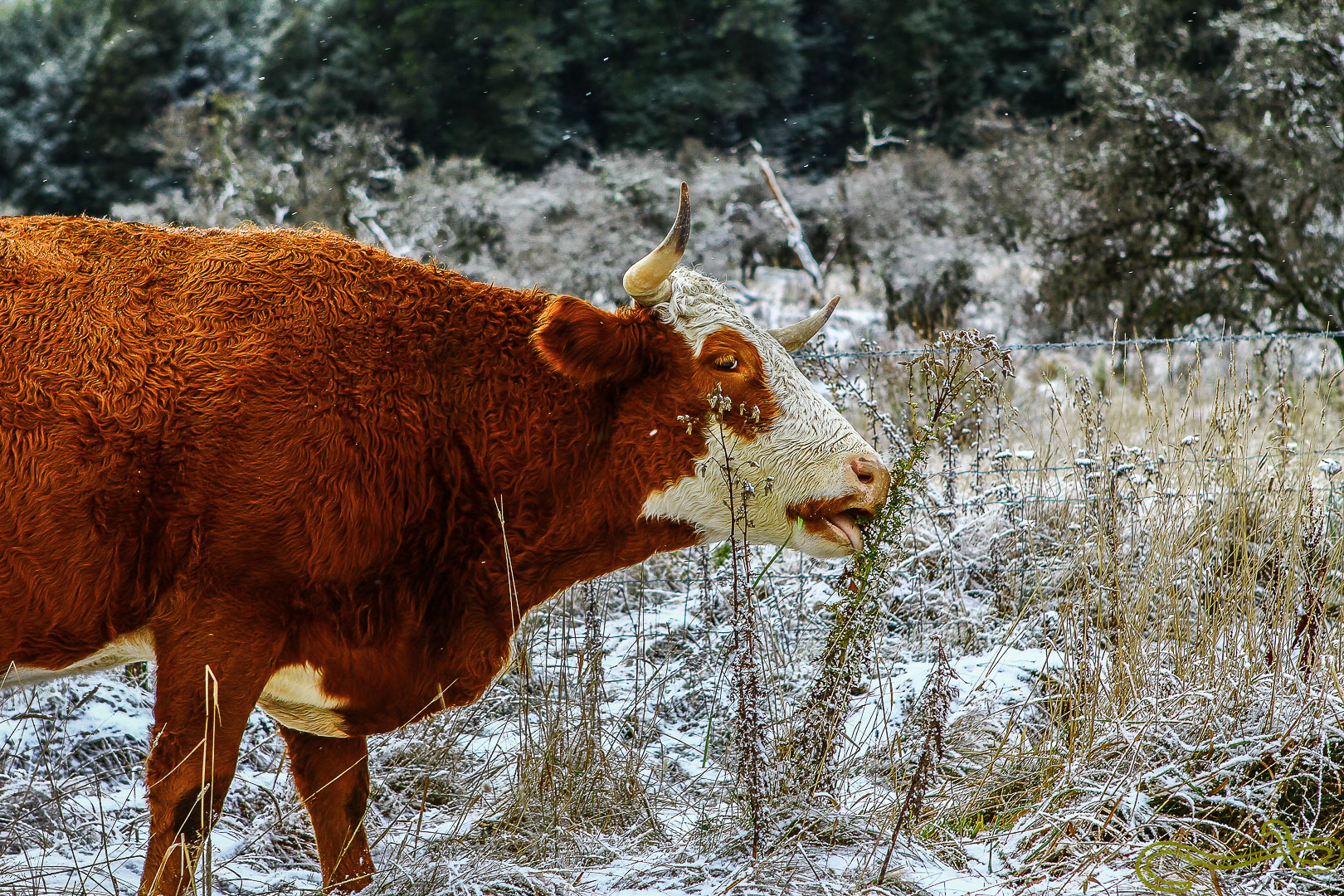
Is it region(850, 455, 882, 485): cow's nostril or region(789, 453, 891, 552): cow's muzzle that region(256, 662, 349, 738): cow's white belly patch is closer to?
region(789, 453, 891, 552): cow's muzzle

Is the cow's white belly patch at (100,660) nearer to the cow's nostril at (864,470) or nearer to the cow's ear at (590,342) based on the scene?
the cow's ear at (590,342)

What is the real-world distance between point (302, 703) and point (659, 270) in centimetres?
128

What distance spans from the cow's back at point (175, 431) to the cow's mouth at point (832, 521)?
2.97 ft

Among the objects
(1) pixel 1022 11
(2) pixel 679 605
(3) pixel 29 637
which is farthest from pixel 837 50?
(3) pixel 29 637

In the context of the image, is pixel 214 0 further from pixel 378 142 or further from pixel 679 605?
pixel 679 605

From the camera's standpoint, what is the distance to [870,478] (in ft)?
8.95

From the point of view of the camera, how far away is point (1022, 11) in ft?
115

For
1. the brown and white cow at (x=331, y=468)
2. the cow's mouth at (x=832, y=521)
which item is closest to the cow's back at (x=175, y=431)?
the brown and white cow at (x=331, y=468)

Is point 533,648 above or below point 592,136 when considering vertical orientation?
below

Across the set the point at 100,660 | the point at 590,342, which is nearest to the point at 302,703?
the point at 100,660

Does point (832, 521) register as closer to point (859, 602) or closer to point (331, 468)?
point (859, 602)

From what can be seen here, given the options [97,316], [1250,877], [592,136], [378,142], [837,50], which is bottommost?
[1250,877]

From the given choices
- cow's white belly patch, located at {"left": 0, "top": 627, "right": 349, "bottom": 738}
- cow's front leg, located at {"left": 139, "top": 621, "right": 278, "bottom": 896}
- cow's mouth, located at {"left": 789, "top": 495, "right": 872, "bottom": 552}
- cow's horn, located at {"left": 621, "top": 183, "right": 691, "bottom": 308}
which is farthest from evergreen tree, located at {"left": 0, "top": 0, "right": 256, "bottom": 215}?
cow's mouth, located at {"left": 789, "top": 495, "right": 872, "bottom": 552}

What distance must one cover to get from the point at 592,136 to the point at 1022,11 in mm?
13891
